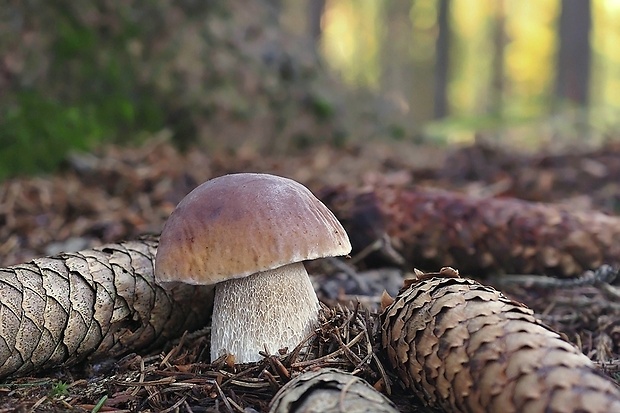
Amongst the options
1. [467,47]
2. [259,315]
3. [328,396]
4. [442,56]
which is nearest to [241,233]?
[259,315]

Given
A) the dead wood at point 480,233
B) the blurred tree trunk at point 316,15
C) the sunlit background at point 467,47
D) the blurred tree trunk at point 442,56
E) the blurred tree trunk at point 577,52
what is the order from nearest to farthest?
the dead wood at point 480,233 → the blurred tree trunk at point 577,52 → the blurred tree trunk at point 316,15 → the blurred tree trunk at point 442,56 → the sunlit background at point 467,47

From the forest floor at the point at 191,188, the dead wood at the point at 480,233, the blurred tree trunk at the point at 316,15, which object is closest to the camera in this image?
the forest floor at the point at 191,188

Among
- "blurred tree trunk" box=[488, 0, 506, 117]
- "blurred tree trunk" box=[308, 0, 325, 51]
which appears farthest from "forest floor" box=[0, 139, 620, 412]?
"blurred tree trunk" box=[488, 0, 506, 117]

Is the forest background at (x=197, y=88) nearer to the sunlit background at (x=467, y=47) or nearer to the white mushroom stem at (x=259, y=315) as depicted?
the white mushroom stem at (x=259, y=315)

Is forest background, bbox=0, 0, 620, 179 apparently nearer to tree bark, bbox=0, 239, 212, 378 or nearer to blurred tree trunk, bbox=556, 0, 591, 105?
blurred tree trunk, bbox=556, 0, 591, 105

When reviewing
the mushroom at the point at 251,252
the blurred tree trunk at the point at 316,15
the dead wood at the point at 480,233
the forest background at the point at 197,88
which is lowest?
the dead wood at the point at 480,233

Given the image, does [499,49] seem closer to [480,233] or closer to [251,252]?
[480,233]

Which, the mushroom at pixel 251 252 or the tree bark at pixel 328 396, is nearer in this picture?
the tree bark at pixel 328 396

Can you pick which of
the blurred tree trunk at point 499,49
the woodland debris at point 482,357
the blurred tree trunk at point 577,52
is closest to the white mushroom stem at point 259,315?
the woodland debris at point 482,357
